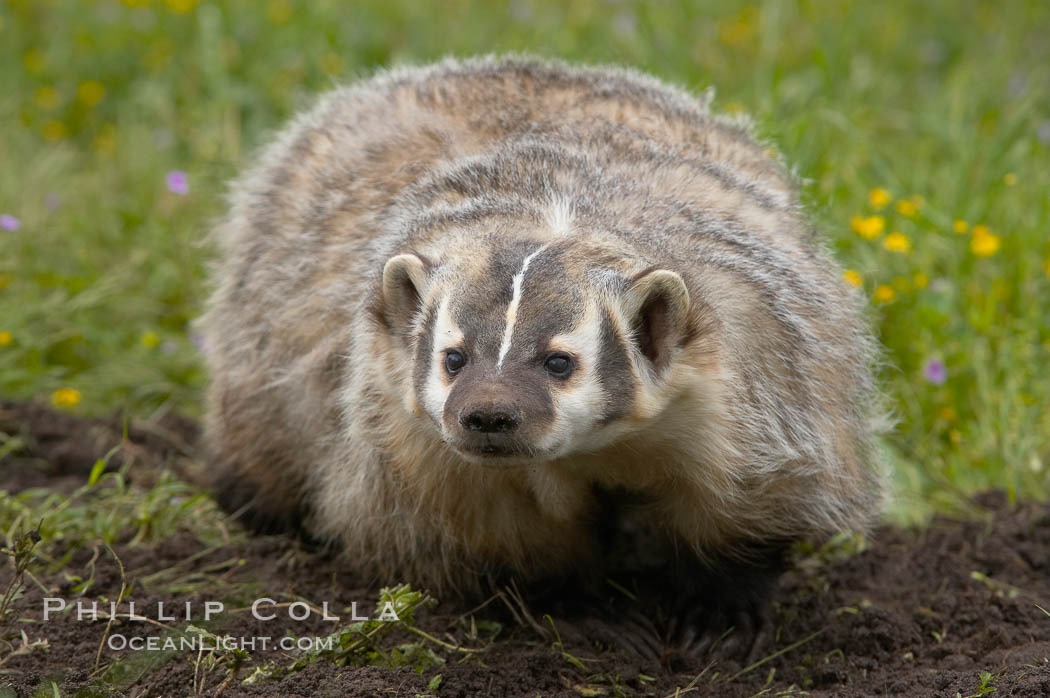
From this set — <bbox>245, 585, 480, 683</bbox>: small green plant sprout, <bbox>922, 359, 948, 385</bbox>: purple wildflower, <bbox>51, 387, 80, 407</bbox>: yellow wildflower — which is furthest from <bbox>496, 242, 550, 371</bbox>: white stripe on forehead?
<bbox>51, 387, 80, 407</bbox>: yellow wildflower

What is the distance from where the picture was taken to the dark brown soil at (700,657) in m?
3.44

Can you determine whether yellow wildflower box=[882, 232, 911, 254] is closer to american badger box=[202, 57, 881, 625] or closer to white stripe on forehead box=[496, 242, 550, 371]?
american badger box=[202, 57, 881, 625]

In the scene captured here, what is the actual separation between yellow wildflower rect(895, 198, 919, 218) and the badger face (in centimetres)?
276

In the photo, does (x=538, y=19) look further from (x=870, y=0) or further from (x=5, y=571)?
(x=5, y=571)

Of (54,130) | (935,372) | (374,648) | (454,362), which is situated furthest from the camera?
(54,130)

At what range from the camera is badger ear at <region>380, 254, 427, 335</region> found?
335cm

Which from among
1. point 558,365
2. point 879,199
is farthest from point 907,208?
point 558,365

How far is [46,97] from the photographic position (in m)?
7.86

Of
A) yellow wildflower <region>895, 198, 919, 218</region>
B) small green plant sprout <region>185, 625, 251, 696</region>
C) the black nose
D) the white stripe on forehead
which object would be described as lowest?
small green plant sprout <region>185, 625, 251, 696</region>

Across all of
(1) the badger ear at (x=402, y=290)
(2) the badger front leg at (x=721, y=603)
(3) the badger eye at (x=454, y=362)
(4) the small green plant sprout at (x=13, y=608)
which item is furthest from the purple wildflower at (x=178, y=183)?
(3) the badger eye at (x=454, y=362)

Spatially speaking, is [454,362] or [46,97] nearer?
[454,362]

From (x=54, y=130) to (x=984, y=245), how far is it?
5.06m

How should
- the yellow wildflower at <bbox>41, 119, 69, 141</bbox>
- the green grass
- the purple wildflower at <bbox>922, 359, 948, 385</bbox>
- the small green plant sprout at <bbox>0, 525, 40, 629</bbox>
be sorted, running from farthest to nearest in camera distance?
1. the yellow wildflower at <bbox>41, 119, 69, 141</bbox>
2. the green grass
3. the purple wildflower at <bbox>922, 359, 948, 385</bbox>
4. the small green plant sprout at <bbox>0, 525, 40, 629</bbox>

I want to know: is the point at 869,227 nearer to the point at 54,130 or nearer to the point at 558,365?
the point at 558,365
